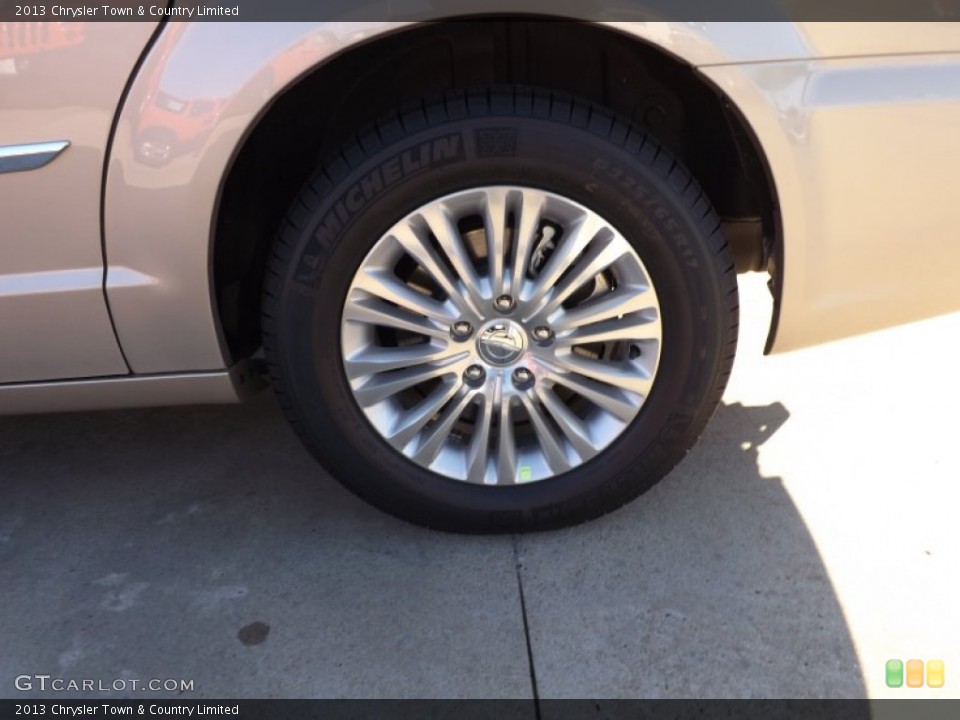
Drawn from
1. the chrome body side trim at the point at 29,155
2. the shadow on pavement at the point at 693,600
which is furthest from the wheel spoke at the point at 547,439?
the chrome body side trim at the point at 29,155

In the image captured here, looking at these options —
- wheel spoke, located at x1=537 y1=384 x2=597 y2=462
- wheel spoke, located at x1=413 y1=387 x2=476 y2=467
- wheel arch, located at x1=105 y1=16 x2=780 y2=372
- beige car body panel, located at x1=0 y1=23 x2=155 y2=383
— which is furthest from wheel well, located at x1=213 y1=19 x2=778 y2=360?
wheel spoke, located at x1=537 y1=384 x2=597 y2=462

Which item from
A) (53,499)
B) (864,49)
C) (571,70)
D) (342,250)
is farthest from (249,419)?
(864,49)

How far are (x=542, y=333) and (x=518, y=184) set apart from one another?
36cm

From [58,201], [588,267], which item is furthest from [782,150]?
[58,201]

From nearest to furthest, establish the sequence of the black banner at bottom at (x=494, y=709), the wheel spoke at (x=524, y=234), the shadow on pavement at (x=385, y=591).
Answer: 1. the black banner at bottom at (x=494, y=709)
2. the shadow on pavement at (x=385, y=591)
3. the wheel spoke at (x=524, y=234)

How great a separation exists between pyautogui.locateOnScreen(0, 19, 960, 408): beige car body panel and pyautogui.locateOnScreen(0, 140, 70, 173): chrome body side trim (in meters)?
0.02

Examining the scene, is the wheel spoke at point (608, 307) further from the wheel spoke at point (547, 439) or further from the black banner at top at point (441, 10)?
the black banner at top at point (441, 10)

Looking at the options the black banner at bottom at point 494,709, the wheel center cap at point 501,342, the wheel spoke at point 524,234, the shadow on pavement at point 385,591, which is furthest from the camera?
the wheel center cap at point 501,342

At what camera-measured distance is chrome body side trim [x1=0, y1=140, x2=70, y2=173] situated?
193 centimetres

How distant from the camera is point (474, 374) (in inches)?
87.6

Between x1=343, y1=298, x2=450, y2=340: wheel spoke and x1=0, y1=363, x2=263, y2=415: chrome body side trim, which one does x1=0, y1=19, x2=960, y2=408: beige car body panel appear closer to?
x1=0, y1=363, x2=263, y2=415: chrome body side trim

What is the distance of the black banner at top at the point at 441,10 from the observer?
1852 mm

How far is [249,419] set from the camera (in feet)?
9.73

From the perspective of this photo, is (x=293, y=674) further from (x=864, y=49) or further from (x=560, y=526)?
(x=864, y=49)
